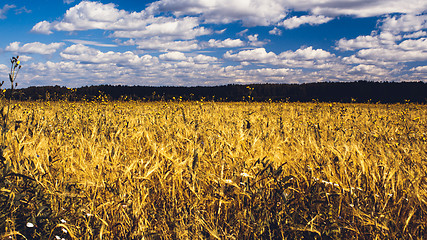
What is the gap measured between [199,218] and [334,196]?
98 cm

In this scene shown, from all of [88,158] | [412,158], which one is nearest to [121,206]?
[88,158]

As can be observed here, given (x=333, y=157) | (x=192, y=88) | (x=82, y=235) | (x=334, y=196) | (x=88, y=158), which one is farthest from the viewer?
(x=192, y=88)

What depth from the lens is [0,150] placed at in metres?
1.84

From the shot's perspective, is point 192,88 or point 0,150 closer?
point 0,150

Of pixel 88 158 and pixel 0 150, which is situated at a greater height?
pixel 0 150

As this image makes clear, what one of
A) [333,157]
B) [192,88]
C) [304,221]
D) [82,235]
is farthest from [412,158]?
[192,88]

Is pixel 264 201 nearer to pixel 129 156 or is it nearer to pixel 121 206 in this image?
pixel 121 206

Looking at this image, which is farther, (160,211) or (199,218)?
(160,211)

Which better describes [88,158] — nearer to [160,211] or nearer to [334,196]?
[160,211]

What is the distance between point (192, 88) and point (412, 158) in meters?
28.2

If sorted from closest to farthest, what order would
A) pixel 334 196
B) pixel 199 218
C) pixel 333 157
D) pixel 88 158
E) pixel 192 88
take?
1. pixel 199 218
2. pixel 334 196
3. pixel 333 157
4. pixel 88 158
5. pixel 192 88

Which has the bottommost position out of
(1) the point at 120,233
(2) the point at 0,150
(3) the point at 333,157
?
(1) the point at 120,233

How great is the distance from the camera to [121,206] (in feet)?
6.33

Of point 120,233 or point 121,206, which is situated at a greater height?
point 121,206
